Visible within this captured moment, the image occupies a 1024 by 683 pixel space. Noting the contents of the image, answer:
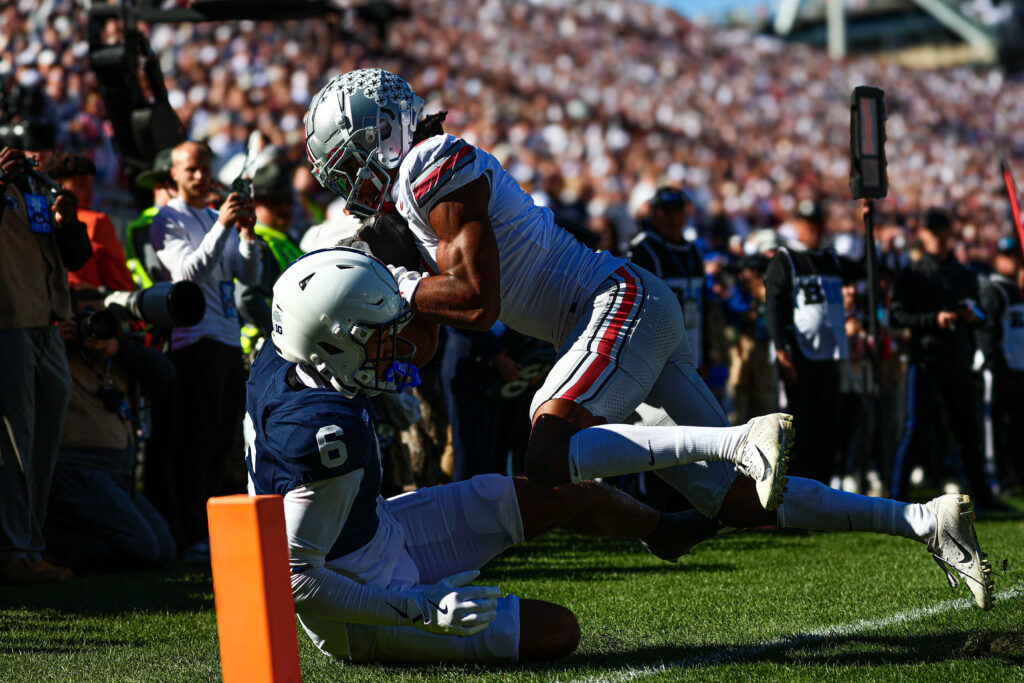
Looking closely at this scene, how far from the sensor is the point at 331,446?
2.98 m

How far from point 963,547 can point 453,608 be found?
1.44 metres

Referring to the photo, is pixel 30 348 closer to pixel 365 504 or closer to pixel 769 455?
pixel 365 504

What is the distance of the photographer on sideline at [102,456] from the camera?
222 inches

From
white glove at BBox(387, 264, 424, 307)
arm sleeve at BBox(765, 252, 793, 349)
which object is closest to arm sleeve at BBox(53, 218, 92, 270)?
white glove at BBox(387, 264, 424, 307)

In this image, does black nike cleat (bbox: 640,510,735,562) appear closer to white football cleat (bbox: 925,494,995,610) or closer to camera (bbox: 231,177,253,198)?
white football cleat (bbox: 925,494,995,610)

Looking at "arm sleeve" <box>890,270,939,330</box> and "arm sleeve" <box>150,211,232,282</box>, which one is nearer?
"arm sleeve" <box>150,211,232,282</box>

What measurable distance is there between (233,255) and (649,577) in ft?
8.89

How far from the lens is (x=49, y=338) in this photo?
5402 mm

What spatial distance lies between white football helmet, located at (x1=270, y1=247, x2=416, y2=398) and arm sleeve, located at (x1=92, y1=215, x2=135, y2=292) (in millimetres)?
3405

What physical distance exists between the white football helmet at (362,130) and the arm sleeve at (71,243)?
2.13 meters

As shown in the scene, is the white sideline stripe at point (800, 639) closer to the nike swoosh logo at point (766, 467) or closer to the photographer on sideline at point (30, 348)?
the nike swoosh logo at point (766, 467)

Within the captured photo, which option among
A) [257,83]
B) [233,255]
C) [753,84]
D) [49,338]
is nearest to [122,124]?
[233,255]

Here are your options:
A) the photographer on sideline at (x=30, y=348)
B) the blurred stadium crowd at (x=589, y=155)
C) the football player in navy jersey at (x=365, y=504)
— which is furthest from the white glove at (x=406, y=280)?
the photographer on sideline at (x=30, y=348)

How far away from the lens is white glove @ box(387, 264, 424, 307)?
3389mm
